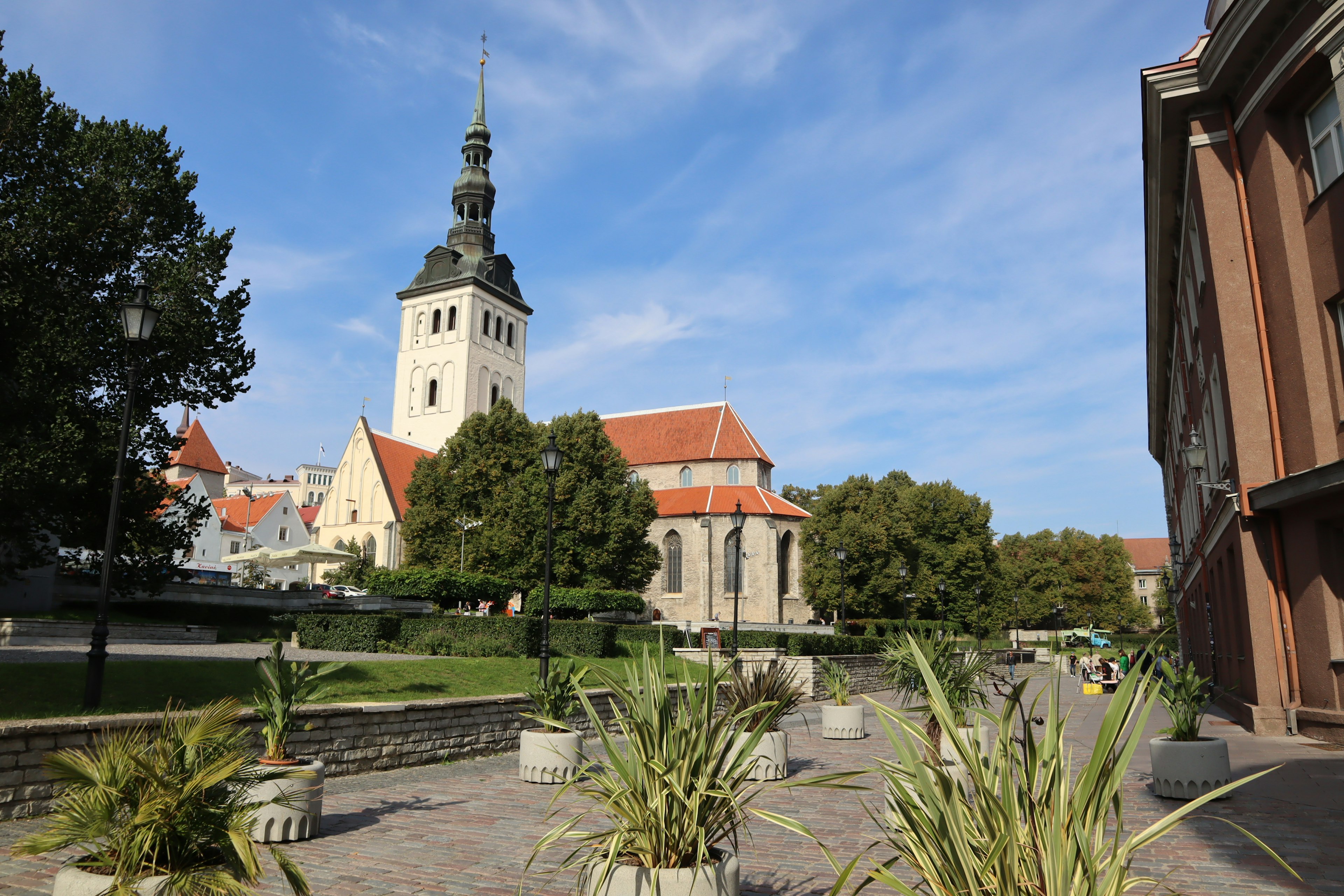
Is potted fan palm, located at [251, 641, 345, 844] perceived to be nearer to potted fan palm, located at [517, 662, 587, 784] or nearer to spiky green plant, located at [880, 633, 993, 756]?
potted fan palm, located at [517, 662, 587, 784]

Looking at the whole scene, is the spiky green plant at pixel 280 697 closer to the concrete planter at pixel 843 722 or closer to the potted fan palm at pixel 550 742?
the potted fan palm at pixel 550 742

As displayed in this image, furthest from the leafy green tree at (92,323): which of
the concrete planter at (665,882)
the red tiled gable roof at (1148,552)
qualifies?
the red tiled gable roof at (1148,552)

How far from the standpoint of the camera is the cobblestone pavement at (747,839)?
221 inches

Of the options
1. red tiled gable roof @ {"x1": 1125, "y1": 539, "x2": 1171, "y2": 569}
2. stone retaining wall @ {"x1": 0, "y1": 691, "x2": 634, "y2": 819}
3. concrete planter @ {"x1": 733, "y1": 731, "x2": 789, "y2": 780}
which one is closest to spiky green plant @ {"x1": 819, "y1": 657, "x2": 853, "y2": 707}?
stone retaining wall @ {"x1": 0, "y1": 691, "x2": 634, "y2": 819}

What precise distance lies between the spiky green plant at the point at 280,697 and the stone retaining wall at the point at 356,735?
1.16 meters

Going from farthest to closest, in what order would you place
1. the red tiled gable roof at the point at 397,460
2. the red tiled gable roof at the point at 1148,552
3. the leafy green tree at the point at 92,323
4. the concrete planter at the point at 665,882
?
the red tiled gable roof at the point at 1148,552, the red tiled gable roof at the point at 397,460, the leafy green tree at the point at 92,323, the concrete planter at the point at 665,882

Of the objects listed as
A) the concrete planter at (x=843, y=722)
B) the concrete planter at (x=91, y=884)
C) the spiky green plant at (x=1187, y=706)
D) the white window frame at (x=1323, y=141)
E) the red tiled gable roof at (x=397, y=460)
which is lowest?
the concrete planter at (x=843, y=722)

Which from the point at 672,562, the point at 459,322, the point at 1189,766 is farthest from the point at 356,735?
the point at 459,322

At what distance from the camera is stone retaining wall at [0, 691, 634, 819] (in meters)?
7.04

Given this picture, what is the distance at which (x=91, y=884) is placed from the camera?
4.00m

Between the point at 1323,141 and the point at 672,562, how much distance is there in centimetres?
4964

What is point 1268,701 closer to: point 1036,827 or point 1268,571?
point 1268,571

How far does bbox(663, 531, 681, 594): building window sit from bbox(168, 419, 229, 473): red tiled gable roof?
148ft

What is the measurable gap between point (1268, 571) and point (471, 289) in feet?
207
